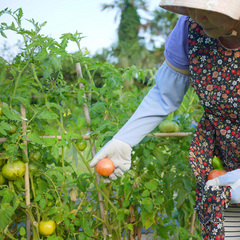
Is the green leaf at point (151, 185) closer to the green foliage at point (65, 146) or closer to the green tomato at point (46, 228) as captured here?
the green foliage at point (65, 146)

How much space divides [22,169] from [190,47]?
0.96m

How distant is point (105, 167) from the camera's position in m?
1.29

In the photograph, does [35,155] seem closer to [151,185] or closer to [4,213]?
[4,213]

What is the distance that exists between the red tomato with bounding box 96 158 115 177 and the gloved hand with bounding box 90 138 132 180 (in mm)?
24

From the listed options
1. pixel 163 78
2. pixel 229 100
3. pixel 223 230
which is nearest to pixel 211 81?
pixel 229 100

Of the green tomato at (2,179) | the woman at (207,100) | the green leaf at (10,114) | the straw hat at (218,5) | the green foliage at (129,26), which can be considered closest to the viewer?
the straw hat at (218,5)

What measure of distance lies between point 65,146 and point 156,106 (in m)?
0.54

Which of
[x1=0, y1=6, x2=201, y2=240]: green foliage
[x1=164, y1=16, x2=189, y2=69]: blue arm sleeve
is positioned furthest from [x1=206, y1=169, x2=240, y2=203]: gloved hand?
[x1=0, y1=6, x2=201, y2=240]: green foliage

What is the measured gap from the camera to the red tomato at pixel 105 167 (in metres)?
1.28

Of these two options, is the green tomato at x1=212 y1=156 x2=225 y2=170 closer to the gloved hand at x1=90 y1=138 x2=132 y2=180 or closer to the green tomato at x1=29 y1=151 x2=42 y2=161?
the gloved hand at x1=90 y1=138 x2=132 y2=180

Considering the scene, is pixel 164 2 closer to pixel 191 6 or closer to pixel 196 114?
pixel 191 6

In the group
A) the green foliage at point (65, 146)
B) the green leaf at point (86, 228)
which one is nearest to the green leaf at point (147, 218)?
the green foliage at point (65, 146)

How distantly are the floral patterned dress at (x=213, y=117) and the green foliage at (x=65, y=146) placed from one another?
0.49 meters

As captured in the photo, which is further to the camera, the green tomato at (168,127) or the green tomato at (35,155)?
the green tomato at (168,127)
